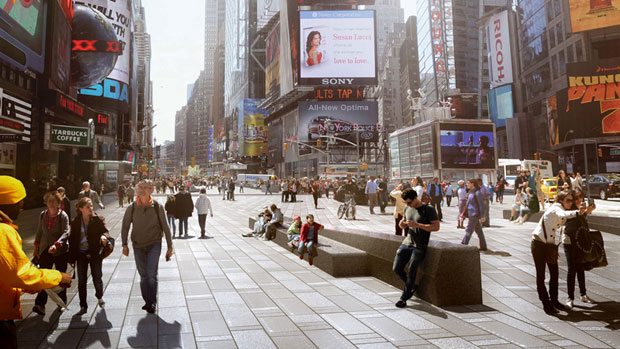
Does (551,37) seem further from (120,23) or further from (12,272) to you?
(12,272)

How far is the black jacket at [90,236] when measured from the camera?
6023 millimetres

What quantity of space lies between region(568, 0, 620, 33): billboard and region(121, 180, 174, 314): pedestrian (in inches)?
2478

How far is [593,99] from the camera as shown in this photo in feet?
160

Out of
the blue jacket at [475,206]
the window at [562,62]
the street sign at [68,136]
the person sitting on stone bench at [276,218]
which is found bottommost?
the person sitting on stone bench at [276,218]

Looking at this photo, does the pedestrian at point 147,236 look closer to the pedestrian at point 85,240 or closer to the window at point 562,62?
the pedestrian at point 85,240

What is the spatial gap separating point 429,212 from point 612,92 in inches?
2119

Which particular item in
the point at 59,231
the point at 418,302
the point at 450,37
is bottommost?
the point at 418,302

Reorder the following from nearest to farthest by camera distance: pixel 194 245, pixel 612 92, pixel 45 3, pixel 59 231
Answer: pixel 59 231 < pixel 194 245 < pixel 45 3 < pixel 612 92

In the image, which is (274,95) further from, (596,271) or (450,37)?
(596,271)

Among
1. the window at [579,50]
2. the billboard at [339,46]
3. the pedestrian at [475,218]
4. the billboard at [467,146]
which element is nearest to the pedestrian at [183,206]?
the pedestrian at [475,218]

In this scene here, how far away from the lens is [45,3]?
24.3m

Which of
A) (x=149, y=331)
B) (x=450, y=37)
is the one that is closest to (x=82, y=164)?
(x=149, y=331)

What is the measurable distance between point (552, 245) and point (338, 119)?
2990 inches

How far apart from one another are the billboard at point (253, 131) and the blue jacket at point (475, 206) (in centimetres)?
11470
